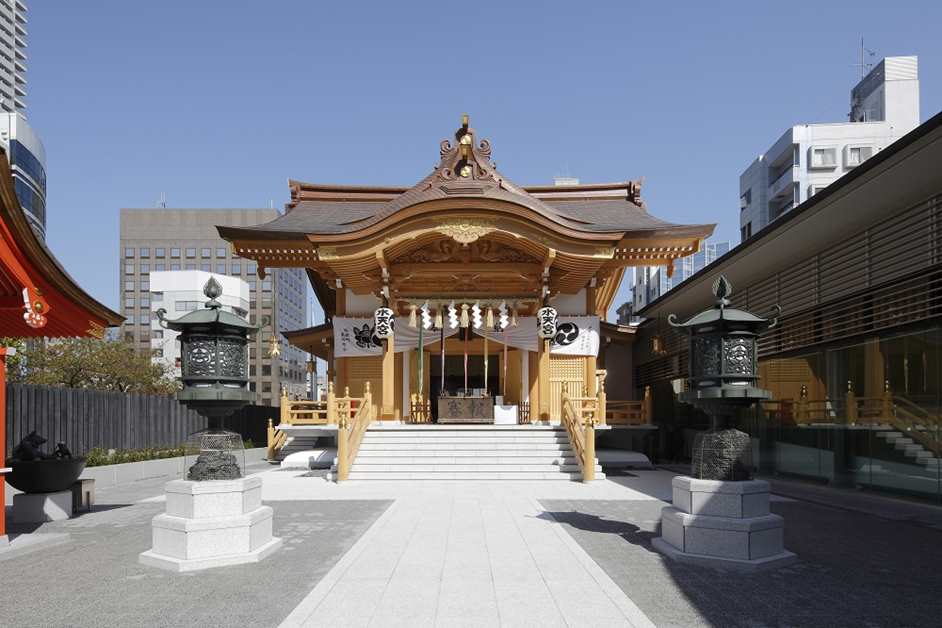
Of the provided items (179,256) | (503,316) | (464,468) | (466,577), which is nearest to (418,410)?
(503,316)

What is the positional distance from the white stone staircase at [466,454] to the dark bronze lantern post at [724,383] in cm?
669

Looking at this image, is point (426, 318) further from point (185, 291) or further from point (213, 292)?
point (185, 291)

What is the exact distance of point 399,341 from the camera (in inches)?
750

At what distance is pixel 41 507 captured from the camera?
30.7ft

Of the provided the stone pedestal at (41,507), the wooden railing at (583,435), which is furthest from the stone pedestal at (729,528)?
the stone pedestal at (41,507)

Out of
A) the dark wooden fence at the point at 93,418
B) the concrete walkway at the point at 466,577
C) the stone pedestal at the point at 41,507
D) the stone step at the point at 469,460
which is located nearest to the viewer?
the concrete walkway at the point at 466,577

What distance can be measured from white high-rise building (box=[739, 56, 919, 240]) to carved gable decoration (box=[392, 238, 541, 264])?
114 ft

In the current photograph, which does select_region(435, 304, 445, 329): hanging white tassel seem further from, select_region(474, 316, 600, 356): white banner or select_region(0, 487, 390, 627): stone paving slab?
select_region(0, 487, 390, 627): stone paving slab

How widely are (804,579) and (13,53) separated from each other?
421ft

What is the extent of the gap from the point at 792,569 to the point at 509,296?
12717mm

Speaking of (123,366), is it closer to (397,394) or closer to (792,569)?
(397,394)

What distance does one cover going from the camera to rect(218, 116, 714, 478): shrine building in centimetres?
1670

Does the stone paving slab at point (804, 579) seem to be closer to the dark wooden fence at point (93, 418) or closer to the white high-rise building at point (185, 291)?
the dark wooden fence at point (93, 418)

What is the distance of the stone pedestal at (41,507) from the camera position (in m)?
9.23
